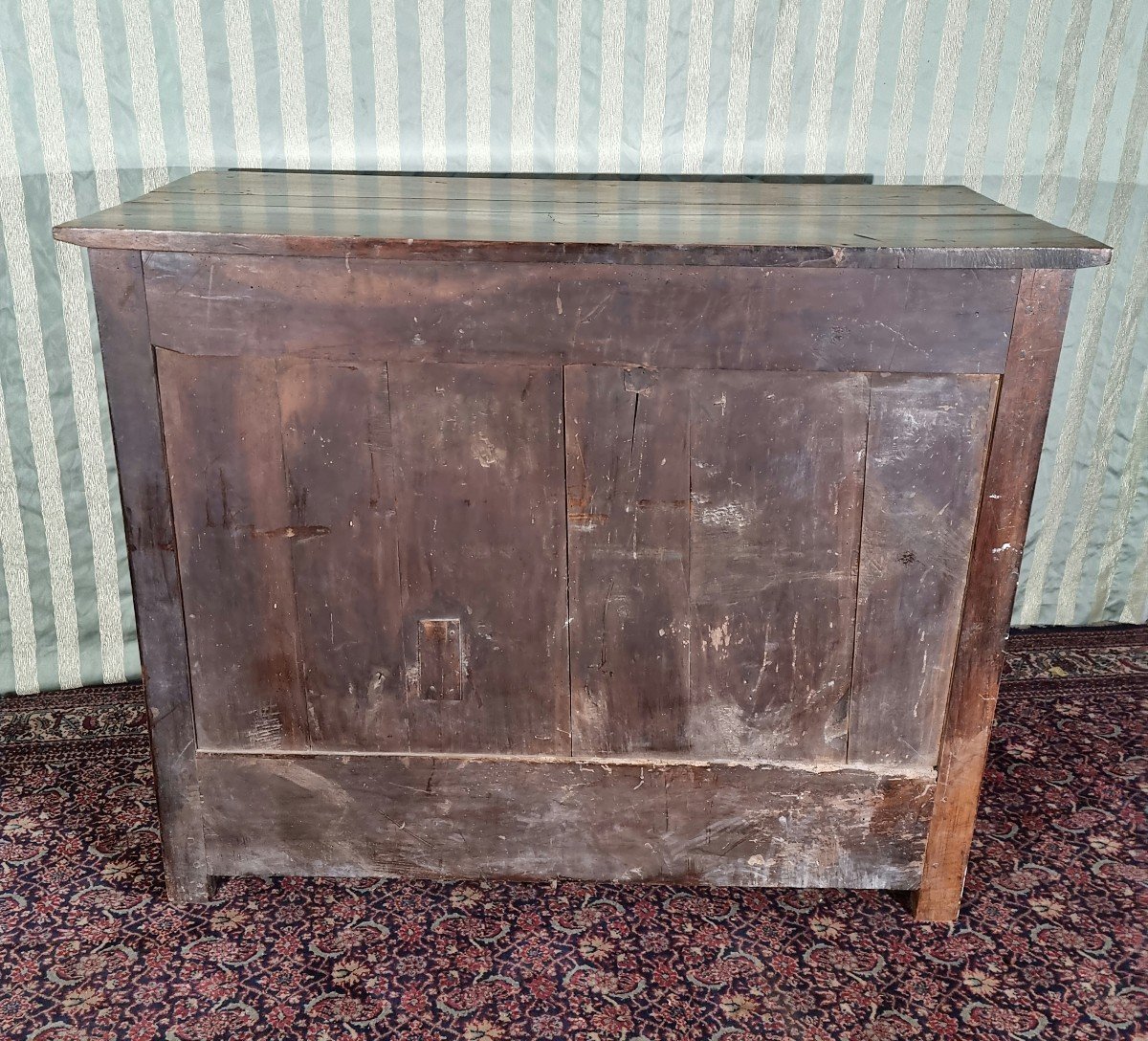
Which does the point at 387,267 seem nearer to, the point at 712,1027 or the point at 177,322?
the point at 177,322

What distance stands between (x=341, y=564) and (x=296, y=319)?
32 cm

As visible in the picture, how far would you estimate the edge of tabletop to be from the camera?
4.17ft

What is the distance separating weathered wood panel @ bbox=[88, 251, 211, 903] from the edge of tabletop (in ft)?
0.18

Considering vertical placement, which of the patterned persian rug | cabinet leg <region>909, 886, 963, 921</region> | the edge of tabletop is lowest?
the patterned persian rug

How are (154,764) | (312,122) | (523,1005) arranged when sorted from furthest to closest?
(312,122) < (154,764) < (523,1005)

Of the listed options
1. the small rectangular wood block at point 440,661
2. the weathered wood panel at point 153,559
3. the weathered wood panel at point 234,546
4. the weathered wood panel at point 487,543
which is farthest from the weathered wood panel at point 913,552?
the weathered wood panel at point 153,559

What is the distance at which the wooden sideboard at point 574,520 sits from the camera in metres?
1.31

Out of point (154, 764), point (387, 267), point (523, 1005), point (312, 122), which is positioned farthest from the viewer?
point (312, 122)

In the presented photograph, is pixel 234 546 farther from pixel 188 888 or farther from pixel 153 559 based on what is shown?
pixel 188 888

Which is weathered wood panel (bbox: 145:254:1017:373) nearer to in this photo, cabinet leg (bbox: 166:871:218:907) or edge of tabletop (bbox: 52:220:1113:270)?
edge of tabletop (bbox: 52:220:1113:270)

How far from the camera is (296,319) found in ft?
4.39

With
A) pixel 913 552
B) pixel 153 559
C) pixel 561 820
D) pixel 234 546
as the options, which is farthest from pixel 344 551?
pixel 913 552

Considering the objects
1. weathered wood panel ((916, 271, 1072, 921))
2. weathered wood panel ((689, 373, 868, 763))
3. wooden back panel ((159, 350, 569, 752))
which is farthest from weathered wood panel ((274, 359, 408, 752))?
weathered wood panel ((916, 271, 1072, 921))

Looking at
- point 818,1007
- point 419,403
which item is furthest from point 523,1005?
point 419,403
